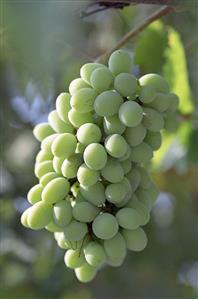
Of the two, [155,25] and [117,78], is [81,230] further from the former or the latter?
[155,25]

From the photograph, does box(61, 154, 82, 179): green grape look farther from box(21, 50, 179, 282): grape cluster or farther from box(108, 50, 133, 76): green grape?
box(108, 50, 133, 76): green grape

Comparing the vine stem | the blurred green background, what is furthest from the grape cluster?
the blurred green background

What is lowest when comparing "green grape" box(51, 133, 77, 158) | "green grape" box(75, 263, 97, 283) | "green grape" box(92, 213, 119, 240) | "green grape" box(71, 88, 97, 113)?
"green grape" box(75, 263, 97, 283)

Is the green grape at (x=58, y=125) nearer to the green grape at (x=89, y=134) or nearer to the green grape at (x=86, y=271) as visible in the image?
the green grape at (x=89, y=134)

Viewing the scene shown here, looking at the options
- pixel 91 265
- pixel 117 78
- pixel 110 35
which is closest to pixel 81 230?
pixel 91 265

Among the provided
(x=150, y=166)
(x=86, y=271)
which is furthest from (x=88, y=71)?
(x=150, y=166)
